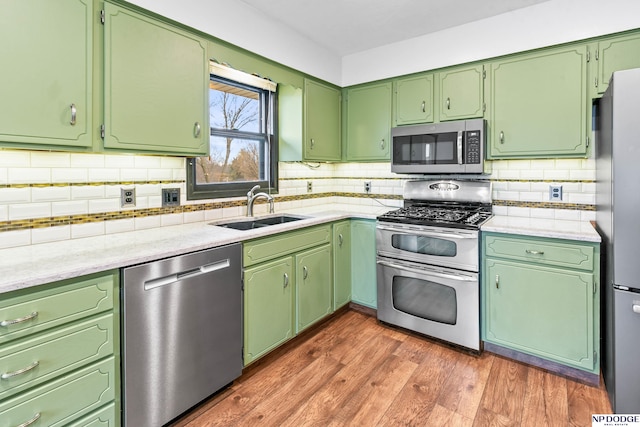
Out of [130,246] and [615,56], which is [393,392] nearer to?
[130,246]

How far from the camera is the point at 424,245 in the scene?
8.63ft

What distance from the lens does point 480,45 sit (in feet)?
8.77

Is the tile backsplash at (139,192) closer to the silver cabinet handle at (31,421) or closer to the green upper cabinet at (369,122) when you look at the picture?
the green upper cabinet at (369,122)

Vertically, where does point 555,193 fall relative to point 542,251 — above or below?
above

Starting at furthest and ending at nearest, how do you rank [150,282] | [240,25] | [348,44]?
[348,44] < [240,25] < [150,282]

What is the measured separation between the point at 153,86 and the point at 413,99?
2074 millimetres

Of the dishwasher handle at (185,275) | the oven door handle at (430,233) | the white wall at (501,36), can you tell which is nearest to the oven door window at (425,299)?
the oven door handle at (430,233)

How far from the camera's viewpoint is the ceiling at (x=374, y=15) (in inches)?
95.5

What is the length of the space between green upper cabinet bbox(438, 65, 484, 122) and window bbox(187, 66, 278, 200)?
1450mm

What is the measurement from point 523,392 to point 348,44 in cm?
298

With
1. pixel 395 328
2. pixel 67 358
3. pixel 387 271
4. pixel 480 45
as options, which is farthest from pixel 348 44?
pixel 67 358

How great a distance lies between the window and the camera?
256 cm

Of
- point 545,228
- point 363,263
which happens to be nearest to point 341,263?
point 363,263

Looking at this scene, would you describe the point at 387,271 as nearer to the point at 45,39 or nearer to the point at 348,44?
the point at 348,44
